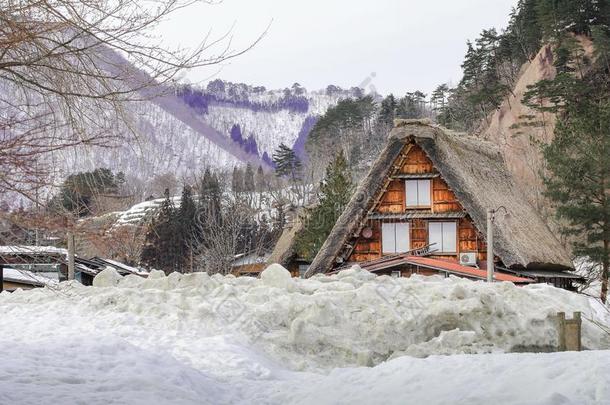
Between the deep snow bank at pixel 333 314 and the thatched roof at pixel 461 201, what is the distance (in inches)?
313

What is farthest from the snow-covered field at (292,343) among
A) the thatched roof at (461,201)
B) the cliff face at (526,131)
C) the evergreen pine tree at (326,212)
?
the cliff face at (526,131)

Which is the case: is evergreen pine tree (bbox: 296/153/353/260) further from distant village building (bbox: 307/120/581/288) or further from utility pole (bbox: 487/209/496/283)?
utility pole (bbox: 487/209/496/283)

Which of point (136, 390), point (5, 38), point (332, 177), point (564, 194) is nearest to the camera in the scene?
point (5, 38)

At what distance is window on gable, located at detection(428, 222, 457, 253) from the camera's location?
23.4 m

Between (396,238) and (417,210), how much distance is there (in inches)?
46.2

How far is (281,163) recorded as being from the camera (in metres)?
80.2

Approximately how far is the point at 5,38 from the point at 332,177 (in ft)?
85.8

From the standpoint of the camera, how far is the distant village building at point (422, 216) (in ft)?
74.4

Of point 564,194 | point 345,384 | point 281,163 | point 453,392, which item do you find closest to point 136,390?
point 345,384

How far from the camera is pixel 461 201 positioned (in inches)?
866

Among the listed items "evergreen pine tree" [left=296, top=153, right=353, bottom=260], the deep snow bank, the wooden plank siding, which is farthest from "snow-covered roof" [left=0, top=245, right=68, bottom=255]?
"evergreen pine tree" [left=296, top=153, right=353, bottom=260]

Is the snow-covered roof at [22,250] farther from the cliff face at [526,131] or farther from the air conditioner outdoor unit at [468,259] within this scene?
the cliff face at [526,131]

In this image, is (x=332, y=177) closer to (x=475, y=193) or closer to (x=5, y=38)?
(x=475, y=193)

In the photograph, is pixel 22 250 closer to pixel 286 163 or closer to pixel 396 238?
pixel 396 238
